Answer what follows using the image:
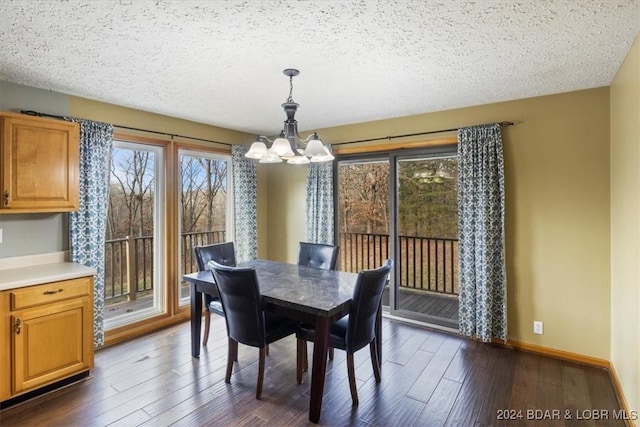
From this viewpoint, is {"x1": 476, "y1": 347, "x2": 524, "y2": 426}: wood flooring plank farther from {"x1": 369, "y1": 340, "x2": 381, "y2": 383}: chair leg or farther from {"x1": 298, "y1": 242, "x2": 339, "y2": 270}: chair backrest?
{"x1": 298, "y1": 242, "x2": 339, "y2": 270}: chair backrest

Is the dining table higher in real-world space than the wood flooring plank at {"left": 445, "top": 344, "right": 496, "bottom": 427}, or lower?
higher

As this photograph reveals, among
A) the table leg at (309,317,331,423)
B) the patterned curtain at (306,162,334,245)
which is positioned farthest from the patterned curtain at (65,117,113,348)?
the patterned curtain at (306,162,334,245)

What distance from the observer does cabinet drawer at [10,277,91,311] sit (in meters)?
2.38

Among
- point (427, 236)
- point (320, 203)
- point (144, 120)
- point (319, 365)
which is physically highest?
point (144, 120)

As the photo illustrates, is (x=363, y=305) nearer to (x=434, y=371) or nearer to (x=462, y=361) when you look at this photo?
(x=434, y=371)

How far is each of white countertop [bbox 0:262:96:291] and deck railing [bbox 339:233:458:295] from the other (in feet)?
10.2

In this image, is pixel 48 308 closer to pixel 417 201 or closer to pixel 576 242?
pixel 417 201

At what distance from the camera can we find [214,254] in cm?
361

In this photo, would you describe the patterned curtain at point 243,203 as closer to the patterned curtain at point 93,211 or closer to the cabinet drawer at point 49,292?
the patterned curtain at point 93,211

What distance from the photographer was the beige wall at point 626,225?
2094mm

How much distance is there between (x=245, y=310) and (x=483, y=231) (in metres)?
2.45

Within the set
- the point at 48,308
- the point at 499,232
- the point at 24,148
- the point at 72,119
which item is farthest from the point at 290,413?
the point at 72,119

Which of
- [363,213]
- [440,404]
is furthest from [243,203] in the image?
[440,404]

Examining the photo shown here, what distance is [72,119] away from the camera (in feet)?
10.2
